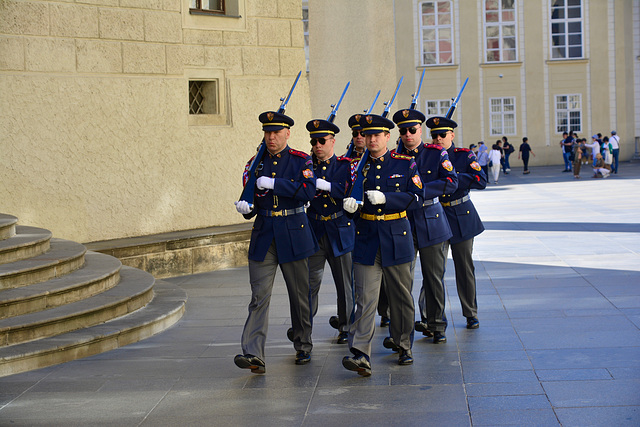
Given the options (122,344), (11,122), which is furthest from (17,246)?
(11,122)

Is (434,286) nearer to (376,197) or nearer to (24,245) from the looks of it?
(376,197)

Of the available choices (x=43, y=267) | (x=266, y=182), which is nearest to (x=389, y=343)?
(x=266, y=182)

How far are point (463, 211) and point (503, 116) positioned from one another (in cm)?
3683

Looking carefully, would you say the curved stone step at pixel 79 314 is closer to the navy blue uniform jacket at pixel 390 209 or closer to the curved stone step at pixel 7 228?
the curved stone step at pixel 7 228

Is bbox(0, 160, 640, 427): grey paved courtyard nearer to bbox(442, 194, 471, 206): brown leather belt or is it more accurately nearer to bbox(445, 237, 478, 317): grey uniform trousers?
bbox(445, 237, 478, 317): grey uniform trousers

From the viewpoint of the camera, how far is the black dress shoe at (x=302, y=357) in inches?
280

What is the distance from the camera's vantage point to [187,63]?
515 inches

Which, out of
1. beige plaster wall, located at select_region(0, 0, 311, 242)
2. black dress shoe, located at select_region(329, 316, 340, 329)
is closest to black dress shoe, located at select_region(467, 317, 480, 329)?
black dress shoe, located at select_region(329, 316, 340, 329)

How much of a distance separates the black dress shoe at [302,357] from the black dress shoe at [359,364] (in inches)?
25.7

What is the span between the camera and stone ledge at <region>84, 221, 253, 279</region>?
1143 cm

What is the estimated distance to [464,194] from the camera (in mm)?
8344

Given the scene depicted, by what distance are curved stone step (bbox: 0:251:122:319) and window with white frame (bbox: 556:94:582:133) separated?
37186mm

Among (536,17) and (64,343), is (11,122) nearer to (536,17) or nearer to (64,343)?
(64,343)

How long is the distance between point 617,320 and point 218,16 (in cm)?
792
